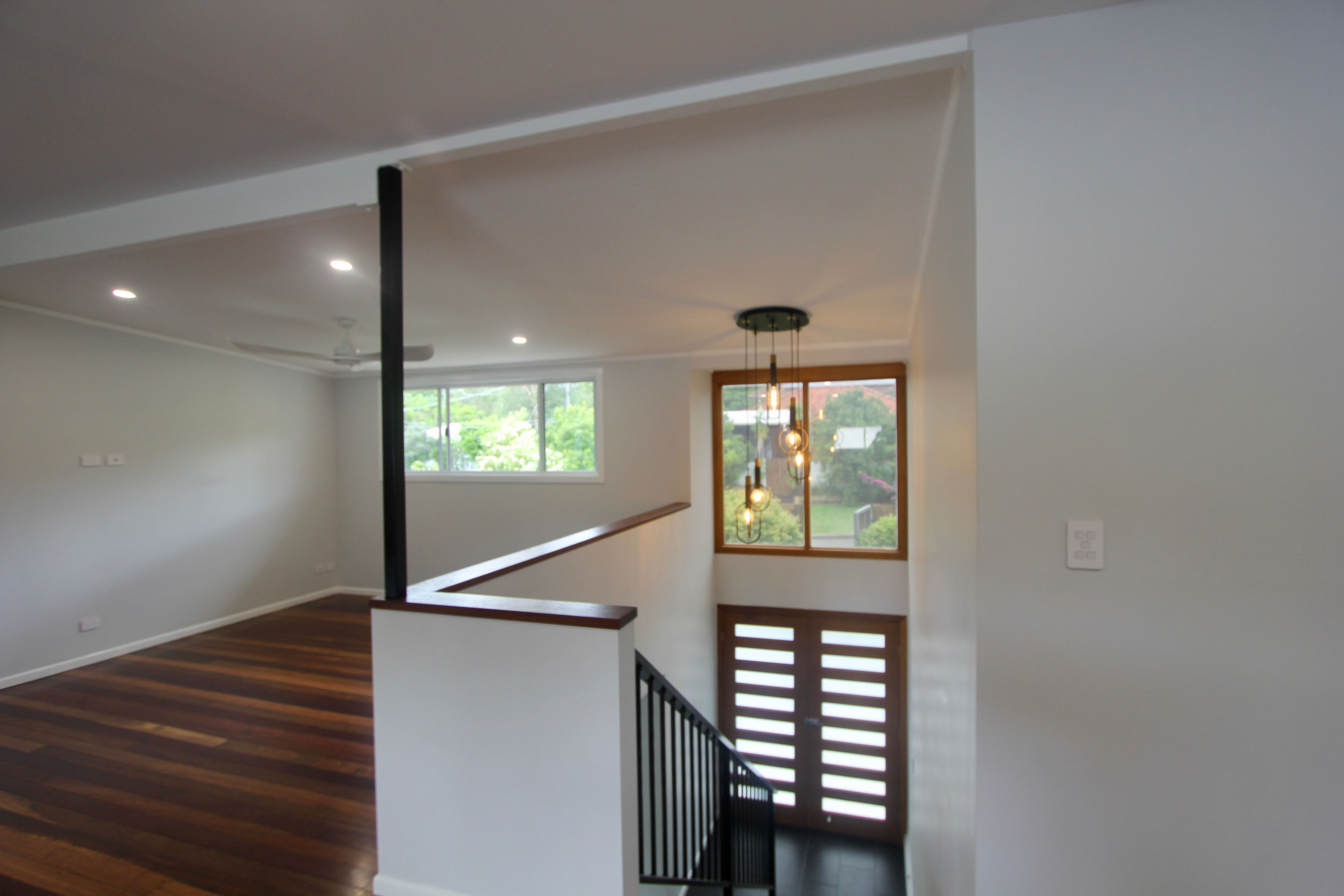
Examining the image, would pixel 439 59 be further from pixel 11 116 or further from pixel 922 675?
pixel 922 675

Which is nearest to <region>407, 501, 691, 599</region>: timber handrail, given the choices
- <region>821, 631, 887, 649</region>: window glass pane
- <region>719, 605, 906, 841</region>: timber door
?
<region>719, 605, 906, 841</region>: timber door

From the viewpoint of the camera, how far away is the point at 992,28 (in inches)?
50.8

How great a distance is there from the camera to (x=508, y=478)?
20.0 ft

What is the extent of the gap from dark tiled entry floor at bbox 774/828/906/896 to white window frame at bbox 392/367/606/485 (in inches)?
154

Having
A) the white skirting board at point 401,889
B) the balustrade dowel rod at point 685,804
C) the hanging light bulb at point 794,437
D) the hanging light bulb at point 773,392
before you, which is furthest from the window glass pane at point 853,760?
the white skirting board at point 401,889

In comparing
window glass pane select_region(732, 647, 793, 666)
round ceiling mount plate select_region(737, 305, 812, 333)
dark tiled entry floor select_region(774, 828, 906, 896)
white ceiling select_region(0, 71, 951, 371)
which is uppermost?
white ceiling select_region(0, 71, 951, 371)

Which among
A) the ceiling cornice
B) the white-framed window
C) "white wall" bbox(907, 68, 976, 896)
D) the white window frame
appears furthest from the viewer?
the white-framed window

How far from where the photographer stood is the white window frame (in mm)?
5863

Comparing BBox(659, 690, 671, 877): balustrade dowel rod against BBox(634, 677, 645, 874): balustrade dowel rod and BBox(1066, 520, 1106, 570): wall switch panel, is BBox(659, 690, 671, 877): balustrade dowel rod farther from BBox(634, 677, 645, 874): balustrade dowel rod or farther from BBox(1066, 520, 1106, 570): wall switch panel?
BBox(1066, 520, 1106, 570): wall switch panel

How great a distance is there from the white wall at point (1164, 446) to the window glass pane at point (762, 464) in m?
4.53

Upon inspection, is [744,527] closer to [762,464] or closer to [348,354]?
[762,464]

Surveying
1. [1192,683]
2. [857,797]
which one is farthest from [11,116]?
[857,797]

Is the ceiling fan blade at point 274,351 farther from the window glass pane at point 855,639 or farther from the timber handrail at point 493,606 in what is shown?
the window glass pane at point 855,639

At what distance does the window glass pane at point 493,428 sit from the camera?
6.18 meters
